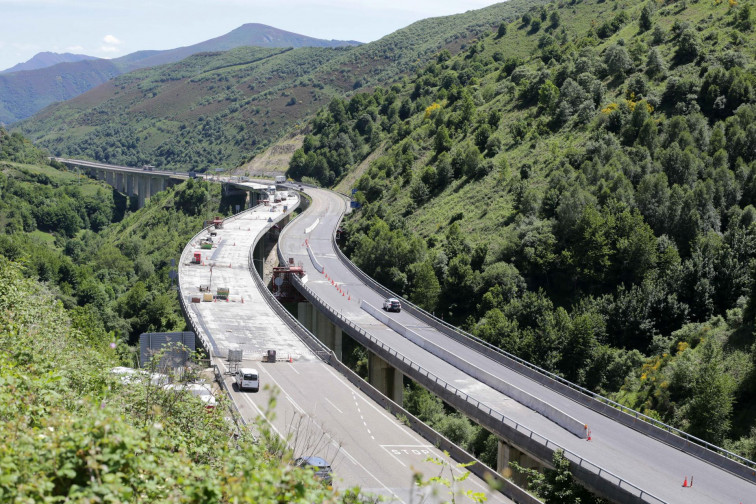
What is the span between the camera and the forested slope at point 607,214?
46750 millimetres

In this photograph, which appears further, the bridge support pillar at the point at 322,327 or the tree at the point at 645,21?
the tree at the point at 645,21

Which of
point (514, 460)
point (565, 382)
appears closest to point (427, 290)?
point (565, 382)

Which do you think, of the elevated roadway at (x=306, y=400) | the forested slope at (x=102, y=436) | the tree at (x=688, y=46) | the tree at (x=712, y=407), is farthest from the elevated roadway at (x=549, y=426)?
the tree at (x=688, y=46)

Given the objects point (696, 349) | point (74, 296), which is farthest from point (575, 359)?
point (74, 296)

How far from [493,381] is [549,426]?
6406 millimetres

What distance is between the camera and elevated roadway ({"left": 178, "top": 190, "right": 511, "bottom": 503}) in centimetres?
2689

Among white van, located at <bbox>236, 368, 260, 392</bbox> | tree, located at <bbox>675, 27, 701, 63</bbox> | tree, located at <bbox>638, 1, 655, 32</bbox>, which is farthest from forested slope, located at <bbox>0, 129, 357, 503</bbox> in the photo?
tree, located at <bbox>638, 1, 655, 32</bbox>

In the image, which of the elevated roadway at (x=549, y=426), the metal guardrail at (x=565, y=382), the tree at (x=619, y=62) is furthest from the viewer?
the tree at (x=619, y=62)

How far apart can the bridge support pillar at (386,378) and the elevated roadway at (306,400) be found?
13.9ft

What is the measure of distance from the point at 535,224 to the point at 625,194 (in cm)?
751

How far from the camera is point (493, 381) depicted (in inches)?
1576

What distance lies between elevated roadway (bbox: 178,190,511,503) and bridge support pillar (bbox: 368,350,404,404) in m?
4.24

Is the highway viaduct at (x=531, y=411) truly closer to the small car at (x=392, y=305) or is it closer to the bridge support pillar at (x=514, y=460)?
the bridge support pillar at (x=514, y=460)

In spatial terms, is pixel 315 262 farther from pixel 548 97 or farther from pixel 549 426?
pixel 549 426
